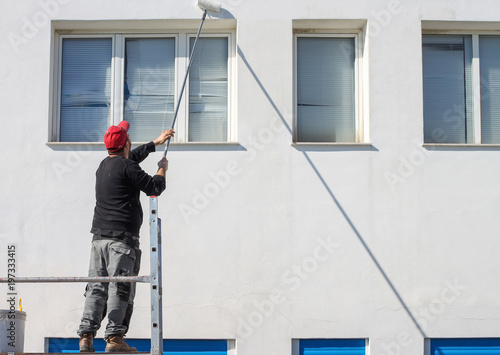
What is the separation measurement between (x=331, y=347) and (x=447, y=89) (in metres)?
2.86

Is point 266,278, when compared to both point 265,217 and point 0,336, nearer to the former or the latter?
point 265,217

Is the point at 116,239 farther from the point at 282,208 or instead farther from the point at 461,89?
the point at 461,89

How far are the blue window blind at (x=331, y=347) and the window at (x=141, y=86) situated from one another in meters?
2.19

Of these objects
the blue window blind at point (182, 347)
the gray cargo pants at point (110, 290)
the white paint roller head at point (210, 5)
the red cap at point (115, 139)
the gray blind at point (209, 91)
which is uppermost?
the white paint roller head at point (210, 5)

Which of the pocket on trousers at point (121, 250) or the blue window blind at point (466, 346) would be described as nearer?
the pocket on trousers at point (121, 250)

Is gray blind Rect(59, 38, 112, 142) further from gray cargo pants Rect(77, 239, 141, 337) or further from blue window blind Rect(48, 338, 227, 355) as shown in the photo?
gray cargo pants Rect(77, 239, 141, 337)

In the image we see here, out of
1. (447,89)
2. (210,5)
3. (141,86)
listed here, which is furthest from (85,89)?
(447,89)

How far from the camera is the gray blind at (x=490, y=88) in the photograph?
778 centimetres

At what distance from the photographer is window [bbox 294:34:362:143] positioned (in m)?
7.73

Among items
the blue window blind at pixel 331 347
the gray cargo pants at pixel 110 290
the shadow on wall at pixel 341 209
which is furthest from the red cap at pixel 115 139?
the blue window blind at pixel 331 347

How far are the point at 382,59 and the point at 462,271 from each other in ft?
7.19

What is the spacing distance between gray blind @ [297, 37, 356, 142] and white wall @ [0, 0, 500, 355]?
10.9 inches

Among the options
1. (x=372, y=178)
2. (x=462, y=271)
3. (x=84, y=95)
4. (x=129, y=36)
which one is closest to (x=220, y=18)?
(x=129, y=36)

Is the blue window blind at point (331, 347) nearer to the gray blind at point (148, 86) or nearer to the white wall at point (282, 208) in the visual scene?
the white wall at point (282, 208)
